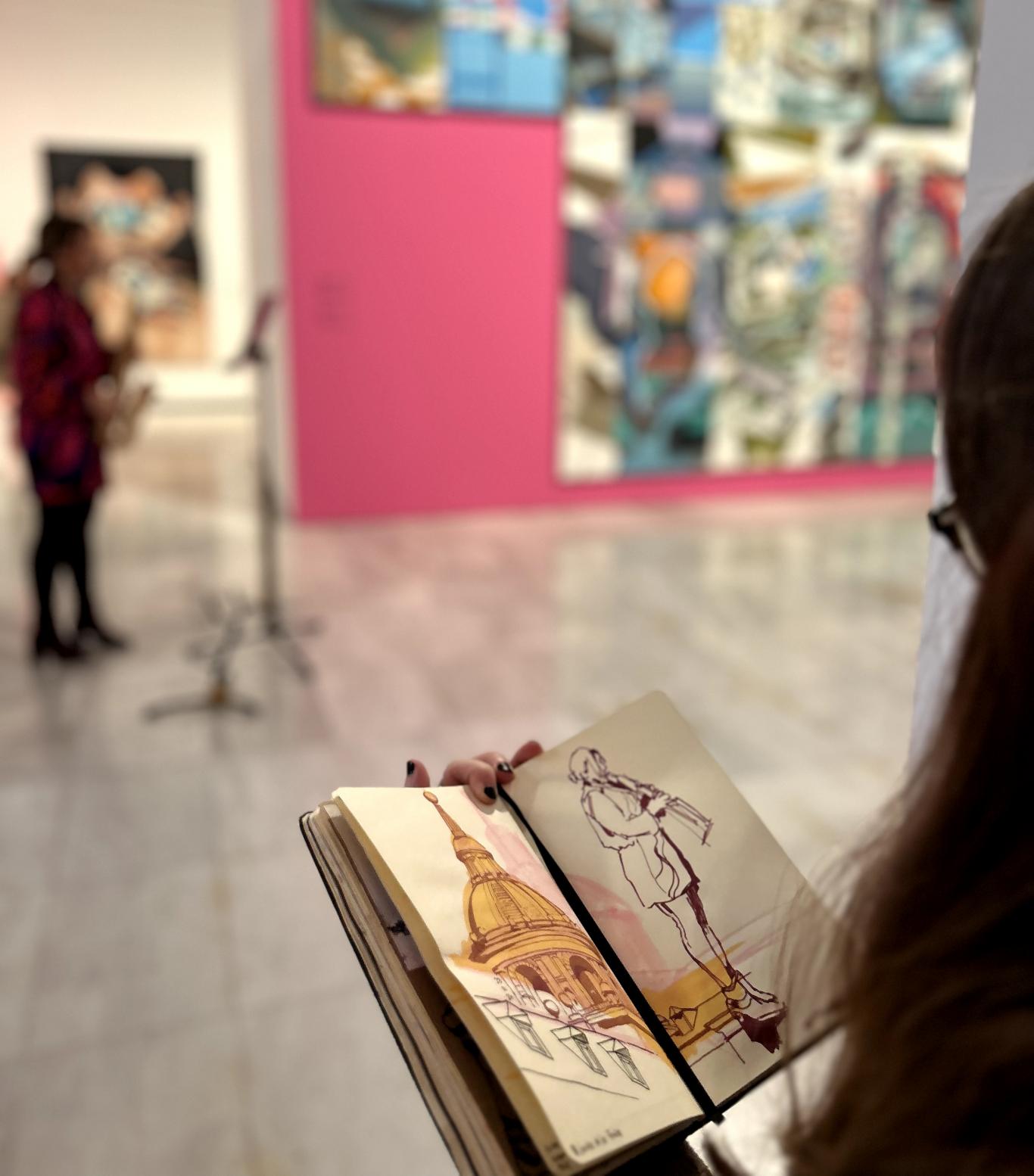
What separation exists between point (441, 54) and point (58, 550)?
3.55 meters

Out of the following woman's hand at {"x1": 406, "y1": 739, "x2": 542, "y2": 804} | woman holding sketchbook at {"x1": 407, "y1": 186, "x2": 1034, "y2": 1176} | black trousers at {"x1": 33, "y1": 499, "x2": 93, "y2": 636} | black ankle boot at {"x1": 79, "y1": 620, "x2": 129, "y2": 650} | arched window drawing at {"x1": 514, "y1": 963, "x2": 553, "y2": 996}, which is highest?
woman holding sketchbook at {"x1": 407, "y1": 186, "x2": 1034, "y2": 1176}

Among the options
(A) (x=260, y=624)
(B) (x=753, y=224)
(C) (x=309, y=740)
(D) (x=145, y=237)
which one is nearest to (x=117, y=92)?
(D) (x=145, y=237)

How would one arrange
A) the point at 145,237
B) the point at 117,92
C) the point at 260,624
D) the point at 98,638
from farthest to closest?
the point at 145,237
the point at 117,92
the point at 260,624
the point at 98,638

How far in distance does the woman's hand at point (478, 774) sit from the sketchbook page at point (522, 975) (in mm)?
19

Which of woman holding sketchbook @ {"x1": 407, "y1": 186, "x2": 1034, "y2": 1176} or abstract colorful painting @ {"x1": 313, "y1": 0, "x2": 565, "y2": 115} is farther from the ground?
abstract colorful painting @ {"x1": 313, "y1": 0, "x2": 565, "y2": 115}

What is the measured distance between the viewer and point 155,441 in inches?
368

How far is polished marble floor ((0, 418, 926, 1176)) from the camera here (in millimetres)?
1916

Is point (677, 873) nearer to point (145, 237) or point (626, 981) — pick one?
point (626, 981)

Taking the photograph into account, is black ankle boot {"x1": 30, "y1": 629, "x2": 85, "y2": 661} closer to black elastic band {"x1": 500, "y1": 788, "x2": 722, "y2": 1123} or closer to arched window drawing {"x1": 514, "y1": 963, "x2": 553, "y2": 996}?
black elastic band {"x1": 500, "y1": 788, "x2": 722, "y2": 1123}

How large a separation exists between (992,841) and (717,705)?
10.6 feet

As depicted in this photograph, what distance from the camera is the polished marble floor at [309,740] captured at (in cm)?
192

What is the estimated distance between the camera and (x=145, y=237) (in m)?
10.4

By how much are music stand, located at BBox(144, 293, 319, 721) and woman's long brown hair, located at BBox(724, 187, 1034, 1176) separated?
3169 mm

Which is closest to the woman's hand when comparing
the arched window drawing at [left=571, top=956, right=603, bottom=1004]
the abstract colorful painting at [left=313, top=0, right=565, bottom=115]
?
the arched window drawing at [left=571, top=956, right=603, bottom=1004]
